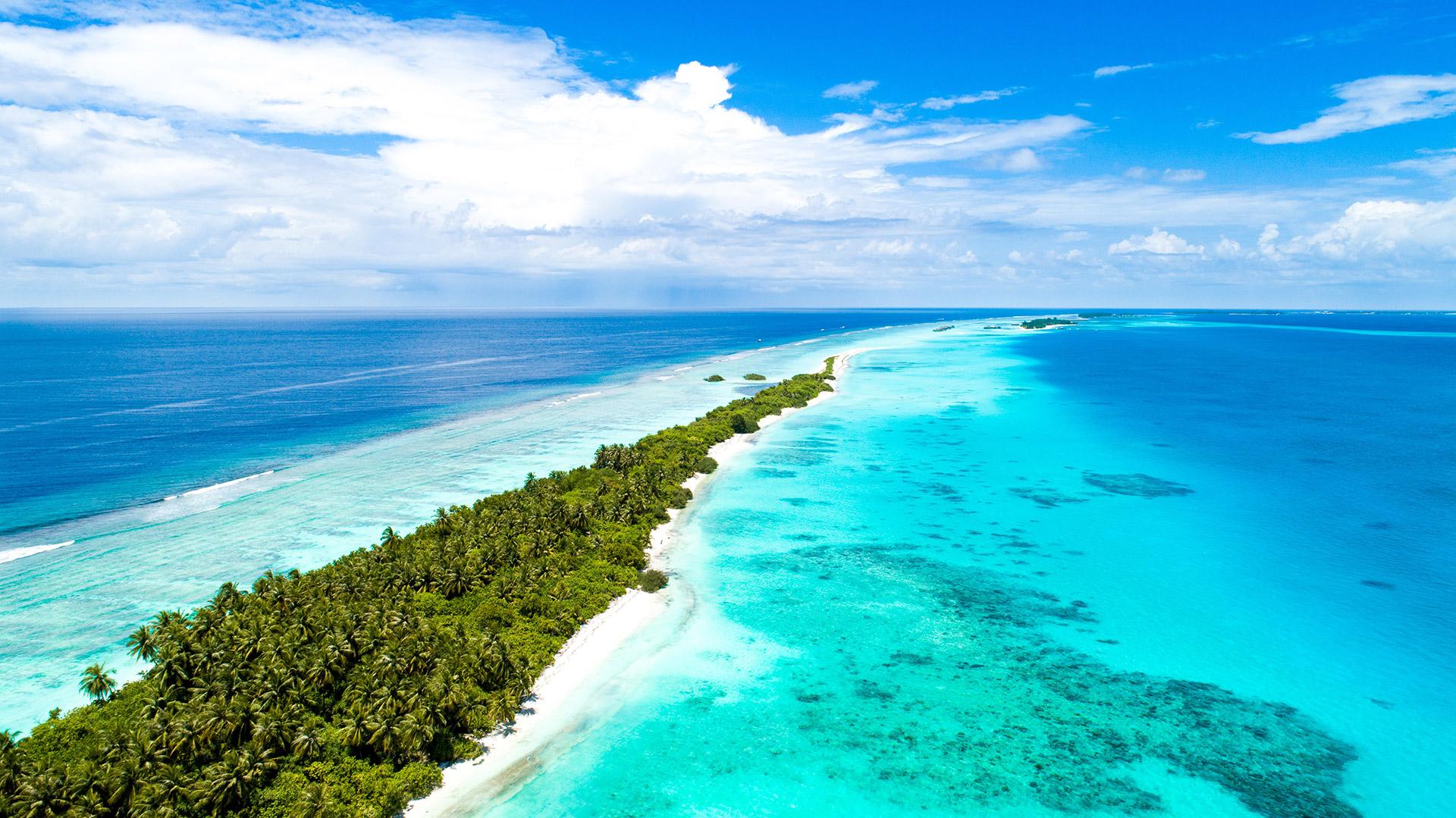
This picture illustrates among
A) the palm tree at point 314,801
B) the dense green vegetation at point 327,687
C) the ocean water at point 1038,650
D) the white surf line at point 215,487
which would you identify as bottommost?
the ocean water at point 1038,650

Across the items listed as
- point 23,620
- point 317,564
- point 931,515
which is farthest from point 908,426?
point 23,620

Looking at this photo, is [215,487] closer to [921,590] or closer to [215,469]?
[215,469]

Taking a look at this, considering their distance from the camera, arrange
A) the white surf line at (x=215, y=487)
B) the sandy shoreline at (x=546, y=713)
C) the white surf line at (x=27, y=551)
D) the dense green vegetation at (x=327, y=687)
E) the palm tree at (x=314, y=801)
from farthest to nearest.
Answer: the white surf line at (x=215, y=487)
the white surf line at (x=27, y=551)
the sandy shoreline at (x=546, y=713)
the palm tree at (x=314, y=801)
the dense green vegetation at (x=327, y=687)

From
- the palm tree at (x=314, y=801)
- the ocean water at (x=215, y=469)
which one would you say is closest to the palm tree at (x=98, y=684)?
the ocean water at (x=215, y=469)

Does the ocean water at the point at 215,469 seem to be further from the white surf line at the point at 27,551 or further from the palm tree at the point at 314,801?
the palm tree at the point at 314,801

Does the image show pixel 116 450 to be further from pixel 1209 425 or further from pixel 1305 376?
pixel 1305 376

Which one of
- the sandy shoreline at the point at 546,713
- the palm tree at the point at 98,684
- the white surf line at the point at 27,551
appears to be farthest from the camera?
the white surf line at the point at 27,551

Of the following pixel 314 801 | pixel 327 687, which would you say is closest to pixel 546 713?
pixel 327 687
